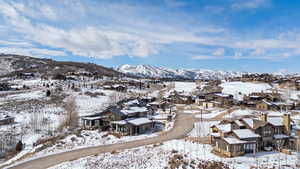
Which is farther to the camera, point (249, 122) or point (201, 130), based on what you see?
point (201, 130)

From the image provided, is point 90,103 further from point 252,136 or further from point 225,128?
point 252,136

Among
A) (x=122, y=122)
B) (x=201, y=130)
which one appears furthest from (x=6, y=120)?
(x=201, y=130)

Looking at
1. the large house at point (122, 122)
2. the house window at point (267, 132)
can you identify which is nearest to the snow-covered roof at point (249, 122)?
the house window at point (267, 132)

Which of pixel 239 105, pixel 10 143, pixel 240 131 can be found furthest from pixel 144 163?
pixel 239 105

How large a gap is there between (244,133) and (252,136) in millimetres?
1047

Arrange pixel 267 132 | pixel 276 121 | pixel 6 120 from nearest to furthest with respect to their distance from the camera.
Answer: pixel 267 132, pixel 276 121, pixel 6 120

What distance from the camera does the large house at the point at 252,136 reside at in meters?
25.5

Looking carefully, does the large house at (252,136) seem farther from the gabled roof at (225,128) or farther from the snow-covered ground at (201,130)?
the snow-covered ground at (201,130)

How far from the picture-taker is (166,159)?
2392cm

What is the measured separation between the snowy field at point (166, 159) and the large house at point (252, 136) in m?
1.19

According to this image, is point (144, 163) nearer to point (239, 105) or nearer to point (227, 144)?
point (227, 144)

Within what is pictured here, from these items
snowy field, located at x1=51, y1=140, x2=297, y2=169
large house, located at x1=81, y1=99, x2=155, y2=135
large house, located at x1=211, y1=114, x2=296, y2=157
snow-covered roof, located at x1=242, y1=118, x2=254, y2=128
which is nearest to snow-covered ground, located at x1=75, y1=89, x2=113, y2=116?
large house, located at x1=81, y1=99, x2=155, y2=135

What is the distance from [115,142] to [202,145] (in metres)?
12.7

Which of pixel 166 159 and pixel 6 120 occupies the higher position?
pixel 6 120
